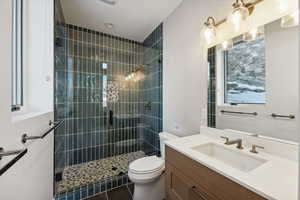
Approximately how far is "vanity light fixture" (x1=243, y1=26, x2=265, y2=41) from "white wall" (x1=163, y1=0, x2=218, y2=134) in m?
0.40

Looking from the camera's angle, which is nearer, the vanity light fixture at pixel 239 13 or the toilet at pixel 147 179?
the vanity light fixture at pixel 239 13

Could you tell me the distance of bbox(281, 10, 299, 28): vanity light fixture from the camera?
809 mm

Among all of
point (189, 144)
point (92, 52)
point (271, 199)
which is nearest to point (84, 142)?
point (92, 52)

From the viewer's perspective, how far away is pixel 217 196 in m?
0.72

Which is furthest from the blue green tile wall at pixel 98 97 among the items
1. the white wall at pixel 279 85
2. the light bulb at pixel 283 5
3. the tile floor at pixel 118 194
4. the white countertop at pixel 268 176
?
the light bulb at pixel 283 5

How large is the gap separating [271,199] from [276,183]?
13 centimetres

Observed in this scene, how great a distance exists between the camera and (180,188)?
3.26ft

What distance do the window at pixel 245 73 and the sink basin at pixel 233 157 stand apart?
1.34 ft

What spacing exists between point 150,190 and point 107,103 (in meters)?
1.72

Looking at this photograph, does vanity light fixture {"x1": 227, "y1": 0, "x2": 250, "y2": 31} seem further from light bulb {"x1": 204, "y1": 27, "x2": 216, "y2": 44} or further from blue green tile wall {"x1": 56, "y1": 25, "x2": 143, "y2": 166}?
blue green tile wall {"x1": 56, "y1": 25, "x2": 143, "y2": 166}

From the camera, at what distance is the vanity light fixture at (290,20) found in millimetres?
809

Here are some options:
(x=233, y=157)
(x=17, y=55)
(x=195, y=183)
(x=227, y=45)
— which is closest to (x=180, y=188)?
(x=195, y=183)

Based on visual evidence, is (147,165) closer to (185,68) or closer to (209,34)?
(185,68)

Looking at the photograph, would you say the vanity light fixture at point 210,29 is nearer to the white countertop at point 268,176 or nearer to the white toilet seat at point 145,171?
the white countertop at point 268,176
